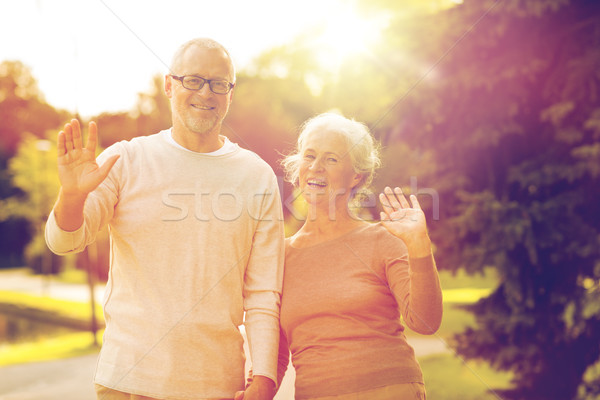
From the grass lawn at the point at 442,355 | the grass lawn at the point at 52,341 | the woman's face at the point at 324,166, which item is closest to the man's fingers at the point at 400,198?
the woman's face at the point at 324,166

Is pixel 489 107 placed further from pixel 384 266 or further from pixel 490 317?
Answer: pixel 384 266

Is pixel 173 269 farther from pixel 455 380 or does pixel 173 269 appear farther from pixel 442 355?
pixel 442 355

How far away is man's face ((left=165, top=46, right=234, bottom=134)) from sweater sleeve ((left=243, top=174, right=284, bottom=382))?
1.39 feet

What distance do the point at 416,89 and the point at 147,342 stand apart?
6.10 m

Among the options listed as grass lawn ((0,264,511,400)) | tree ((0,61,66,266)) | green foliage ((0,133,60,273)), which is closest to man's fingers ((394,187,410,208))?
grass lawn ((0,264,511,400))

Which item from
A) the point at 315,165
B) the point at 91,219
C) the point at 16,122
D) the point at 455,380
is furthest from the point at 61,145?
the point at 16,122

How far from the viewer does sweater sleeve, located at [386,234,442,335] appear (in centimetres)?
253

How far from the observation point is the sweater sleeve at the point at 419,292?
2.53m

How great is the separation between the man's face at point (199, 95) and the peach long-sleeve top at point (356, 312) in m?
0.85

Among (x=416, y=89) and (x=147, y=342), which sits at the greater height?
(x=416, y=89)

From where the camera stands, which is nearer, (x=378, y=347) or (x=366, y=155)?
(x=378, y=347)

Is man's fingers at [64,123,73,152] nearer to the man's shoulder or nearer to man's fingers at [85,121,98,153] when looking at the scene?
man's fingers at [85,121,98,153]

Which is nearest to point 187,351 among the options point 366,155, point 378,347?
point 378,347

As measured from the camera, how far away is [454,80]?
24.5ft
